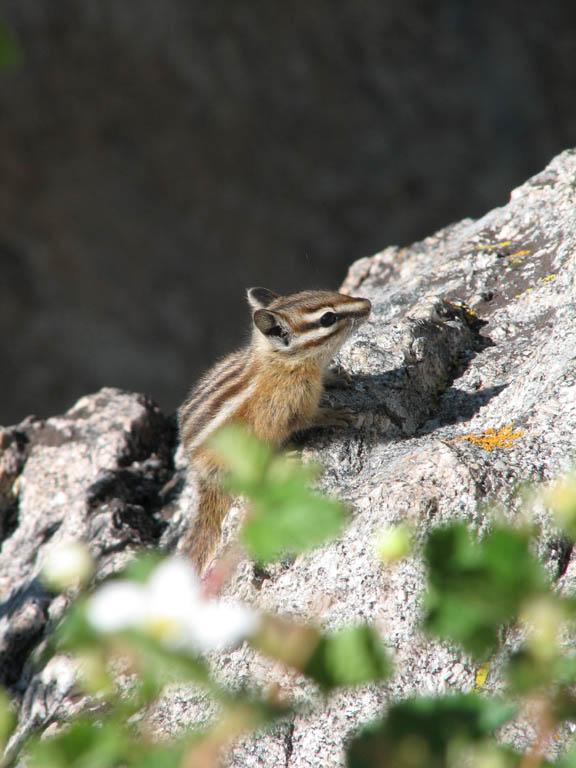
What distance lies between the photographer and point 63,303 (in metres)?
9.56

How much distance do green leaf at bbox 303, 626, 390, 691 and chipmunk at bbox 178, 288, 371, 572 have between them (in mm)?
2224

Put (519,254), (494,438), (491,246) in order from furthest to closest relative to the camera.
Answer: (491,246), (519,254), (494,438)

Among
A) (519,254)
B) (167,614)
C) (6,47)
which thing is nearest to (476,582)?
(167,614)

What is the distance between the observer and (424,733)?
0.94m

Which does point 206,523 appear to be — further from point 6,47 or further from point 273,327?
point 6,47

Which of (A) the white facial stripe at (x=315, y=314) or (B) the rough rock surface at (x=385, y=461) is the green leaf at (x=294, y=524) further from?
(A) the white facial stripe at (x=315, y=314)

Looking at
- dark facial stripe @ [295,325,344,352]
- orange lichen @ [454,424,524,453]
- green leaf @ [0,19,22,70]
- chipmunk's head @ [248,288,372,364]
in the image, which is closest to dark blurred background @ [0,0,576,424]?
chipmunk's head @ [248,288,372,364]

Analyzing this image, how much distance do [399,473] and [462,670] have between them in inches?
23.6

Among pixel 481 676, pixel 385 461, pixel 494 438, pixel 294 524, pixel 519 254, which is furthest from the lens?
pixel 519 254

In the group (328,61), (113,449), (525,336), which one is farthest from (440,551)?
(328,61)

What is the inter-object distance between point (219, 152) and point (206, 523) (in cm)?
754

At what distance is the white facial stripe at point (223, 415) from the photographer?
11.2ft

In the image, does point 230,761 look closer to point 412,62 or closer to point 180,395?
point 180,395

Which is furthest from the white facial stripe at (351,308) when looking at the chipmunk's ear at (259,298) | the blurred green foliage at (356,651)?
the blurred green foliage at (356,651)
